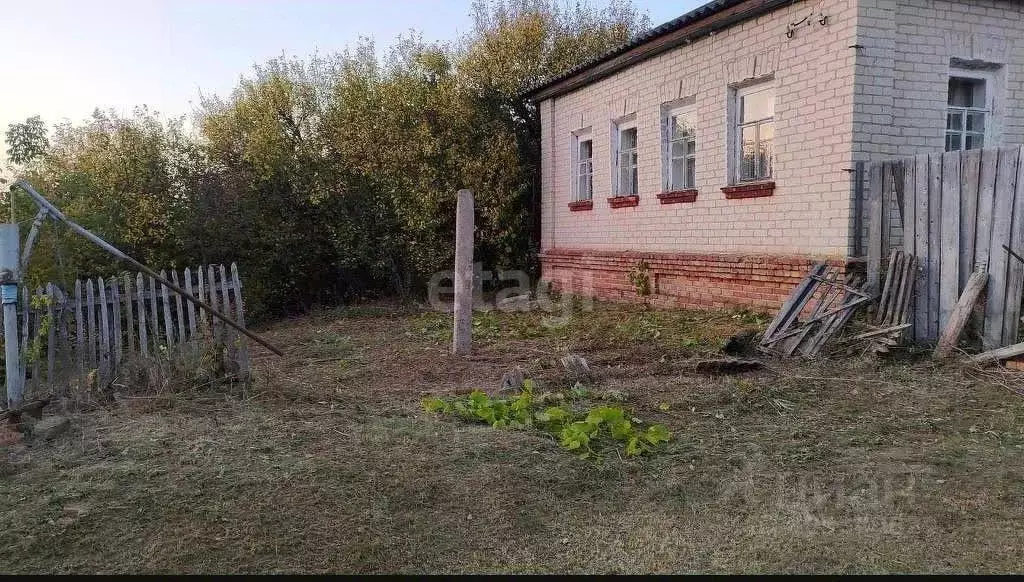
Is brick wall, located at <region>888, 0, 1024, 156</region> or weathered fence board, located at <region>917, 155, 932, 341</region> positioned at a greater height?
brick wall, located at <region>888, 0, 1024, 156</region>

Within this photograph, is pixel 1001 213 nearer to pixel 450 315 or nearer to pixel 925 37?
pixel 925 37

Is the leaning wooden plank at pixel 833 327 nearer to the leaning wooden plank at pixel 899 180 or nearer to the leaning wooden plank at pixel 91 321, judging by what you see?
the leaning wooden plank at pixel 899 180

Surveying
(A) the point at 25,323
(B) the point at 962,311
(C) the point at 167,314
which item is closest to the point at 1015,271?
(B) the point at 962,311

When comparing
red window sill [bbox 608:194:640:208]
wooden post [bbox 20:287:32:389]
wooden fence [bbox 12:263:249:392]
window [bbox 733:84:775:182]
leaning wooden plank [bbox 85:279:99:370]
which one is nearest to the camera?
wooden post [bbox 20:287:32:389]

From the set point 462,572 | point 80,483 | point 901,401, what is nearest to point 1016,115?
point 901,401

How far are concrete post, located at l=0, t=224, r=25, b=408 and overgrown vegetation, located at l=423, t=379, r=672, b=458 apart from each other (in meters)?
3.15

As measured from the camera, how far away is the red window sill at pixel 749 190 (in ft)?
29.3

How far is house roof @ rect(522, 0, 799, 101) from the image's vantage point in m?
9.11

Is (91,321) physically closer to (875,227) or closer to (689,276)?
(875,227)

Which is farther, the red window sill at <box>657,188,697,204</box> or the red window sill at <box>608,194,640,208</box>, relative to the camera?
the red window sill at <box>608,194,640,208</box>

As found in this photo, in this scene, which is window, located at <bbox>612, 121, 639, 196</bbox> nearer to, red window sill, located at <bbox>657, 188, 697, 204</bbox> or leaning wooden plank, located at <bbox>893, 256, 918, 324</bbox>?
red window sill, located at <bbox>657, 188, 697, 204</bbox>

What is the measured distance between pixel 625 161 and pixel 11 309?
30.3 ft

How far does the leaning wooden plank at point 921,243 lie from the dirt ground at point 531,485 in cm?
82

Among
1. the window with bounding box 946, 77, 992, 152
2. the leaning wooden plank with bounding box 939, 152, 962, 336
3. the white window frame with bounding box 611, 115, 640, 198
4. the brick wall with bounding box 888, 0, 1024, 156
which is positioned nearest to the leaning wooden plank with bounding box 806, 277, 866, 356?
the leaning wooden plank with bounding box 939, 152, 962, 336
